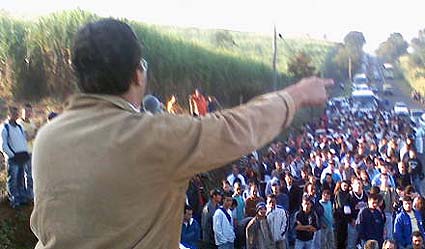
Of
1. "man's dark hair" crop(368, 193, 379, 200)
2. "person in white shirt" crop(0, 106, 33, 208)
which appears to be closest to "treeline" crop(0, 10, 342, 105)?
"person in white shirt" crop(0, 106, 33, 208)

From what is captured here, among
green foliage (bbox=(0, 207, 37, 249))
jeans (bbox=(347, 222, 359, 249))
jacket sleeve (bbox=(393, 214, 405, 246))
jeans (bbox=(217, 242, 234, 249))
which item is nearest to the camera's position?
jacket sleeve (bbox=(393, 214, 405, 246))

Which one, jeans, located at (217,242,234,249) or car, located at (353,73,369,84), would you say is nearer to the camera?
car, located at (353,73,369,84)

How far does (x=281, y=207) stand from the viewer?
5.71 meters

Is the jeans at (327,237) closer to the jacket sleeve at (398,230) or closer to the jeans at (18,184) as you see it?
the jacket sleeve at (398,230)

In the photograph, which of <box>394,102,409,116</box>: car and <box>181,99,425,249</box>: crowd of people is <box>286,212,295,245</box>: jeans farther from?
<box>394,102,409,116</box>: car

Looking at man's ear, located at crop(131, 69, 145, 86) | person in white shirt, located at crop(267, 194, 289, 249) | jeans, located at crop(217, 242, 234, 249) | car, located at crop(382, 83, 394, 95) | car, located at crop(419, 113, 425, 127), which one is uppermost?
man's ear, located at crop(131, 69, 145, 86)

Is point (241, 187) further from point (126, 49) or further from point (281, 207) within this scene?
point (126, 49)

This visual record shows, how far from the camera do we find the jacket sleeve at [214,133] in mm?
948

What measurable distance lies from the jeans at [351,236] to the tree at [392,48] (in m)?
1.59

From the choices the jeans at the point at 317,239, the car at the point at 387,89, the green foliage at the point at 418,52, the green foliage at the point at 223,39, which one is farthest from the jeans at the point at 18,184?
the green foliage at the point at 418,52

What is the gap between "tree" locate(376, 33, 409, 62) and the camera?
186 inches

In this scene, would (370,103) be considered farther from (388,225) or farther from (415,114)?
(388,225)

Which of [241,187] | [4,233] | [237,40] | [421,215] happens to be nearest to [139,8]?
[237,40]

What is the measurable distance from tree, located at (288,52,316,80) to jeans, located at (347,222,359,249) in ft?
5.37
